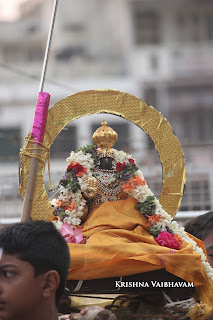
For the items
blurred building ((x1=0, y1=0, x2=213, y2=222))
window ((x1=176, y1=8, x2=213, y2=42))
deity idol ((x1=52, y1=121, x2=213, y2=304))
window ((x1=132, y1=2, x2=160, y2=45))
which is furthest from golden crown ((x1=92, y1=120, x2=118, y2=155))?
window ((x1=176, y1=8, x2=213, y2=42))

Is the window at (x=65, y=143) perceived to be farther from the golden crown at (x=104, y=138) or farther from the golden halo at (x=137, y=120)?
the golden crown at (x=104, y=138)

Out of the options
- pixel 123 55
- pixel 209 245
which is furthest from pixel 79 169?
pixel 123 55

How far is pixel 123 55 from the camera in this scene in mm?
22797

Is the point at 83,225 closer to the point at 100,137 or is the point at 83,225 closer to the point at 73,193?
the point at 73,193

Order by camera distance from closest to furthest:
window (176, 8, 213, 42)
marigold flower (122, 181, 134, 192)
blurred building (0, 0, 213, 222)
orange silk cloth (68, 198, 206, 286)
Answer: orange silk cloth (68, 198, 206, 286) → marigold flower (122, 181, 134, 192) → blurred building (0, 0, 213, 222) → window (176, 8, 213, 42)

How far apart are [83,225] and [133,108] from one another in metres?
1.11

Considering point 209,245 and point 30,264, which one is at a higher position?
point 209,245

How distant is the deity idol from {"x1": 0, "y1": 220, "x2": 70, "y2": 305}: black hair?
3.11 feet

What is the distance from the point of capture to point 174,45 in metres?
22.2

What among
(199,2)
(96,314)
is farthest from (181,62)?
(96,314)

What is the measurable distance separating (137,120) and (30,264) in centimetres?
235

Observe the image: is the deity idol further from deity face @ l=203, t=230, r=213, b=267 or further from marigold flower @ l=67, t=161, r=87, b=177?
deity face @ l=203, t=230, r=213, b=267

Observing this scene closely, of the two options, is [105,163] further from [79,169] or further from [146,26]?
[146,26]

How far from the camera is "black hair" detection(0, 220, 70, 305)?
2.55m
